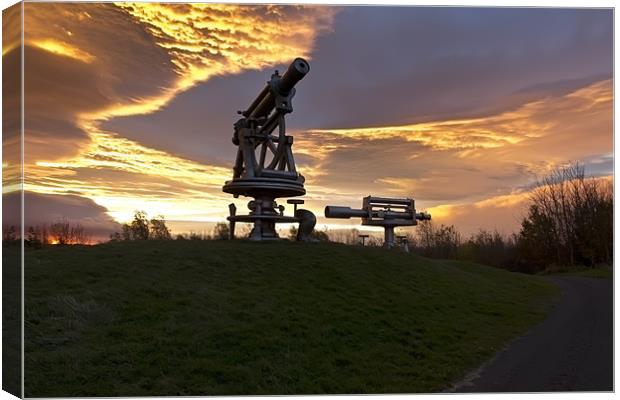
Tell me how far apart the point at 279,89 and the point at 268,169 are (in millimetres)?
2804

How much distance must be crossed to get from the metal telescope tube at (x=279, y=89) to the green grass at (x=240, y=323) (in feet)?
17.6

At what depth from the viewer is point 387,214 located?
81.9ft

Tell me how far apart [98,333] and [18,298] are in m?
1.51

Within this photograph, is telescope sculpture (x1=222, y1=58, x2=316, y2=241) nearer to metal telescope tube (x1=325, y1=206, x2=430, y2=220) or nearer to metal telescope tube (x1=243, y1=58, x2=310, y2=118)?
metal telescope tube (x1=243, y1=58, x2=310, y2=118)

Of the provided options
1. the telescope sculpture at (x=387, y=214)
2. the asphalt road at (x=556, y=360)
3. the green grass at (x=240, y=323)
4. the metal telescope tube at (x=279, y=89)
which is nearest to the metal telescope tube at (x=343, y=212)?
the telescope sculpture at (x=387, y=214)

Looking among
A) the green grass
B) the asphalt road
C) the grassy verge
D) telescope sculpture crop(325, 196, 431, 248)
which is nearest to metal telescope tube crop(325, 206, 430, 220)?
telescope sculpture crop(325, 196, 431, 248)

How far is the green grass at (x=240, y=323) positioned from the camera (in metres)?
8.41

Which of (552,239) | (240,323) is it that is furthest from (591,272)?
(240,323)

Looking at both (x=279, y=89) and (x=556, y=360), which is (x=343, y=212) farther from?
(x=556, y=360)

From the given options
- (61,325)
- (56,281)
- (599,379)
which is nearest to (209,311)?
(61,325)

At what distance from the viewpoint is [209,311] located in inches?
433

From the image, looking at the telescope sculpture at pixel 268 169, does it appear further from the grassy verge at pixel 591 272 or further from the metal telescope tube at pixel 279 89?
the grassy verge at pixel 591 272

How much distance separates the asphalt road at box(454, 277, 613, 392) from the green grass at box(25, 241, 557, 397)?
443mm

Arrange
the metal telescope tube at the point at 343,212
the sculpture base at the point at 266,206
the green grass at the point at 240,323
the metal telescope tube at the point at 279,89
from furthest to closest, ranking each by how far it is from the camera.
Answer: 1. the metal telescope tube at the point at 343,212
2. the sculpture base at the point at 266,206
3. the metal telescope tube at the point at 279,89
4. the green grass at the point at 240,323
